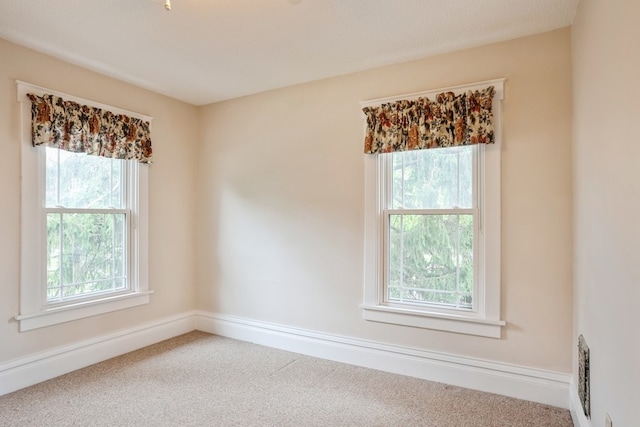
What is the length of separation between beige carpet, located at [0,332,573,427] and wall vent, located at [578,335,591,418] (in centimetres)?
32

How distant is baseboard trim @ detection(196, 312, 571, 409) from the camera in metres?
2.57

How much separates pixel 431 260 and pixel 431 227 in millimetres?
270

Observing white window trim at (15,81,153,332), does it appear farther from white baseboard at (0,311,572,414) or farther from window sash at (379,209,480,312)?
window sash at (379,209,480,312)

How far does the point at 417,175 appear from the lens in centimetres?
308

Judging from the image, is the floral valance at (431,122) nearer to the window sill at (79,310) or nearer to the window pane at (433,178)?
the window pane at (433,178)

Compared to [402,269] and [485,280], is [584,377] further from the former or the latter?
[402,269]

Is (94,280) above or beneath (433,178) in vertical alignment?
beneath

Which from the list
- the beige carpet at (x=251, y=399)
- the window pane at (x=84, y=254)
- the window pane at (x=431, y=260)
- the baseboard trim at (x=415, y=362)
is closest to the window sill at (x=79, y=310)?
the window pane at (x=84, y=254)

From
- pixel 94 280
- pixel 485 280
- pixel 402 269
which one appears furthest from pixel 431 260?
pixel 94 280

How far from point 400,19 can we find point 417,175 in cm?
119

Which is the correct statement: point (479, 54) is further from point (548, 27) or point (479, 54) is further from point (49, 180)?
point (49, 180)

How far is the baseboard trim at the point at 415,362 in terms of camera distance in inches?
101

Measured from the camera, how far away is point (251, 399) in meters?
2.63

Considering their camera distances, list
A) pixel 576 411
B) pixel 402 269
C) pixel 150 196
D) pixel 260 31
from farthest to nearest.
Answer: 1. pixel 150 196
2. pixel 402 269
3. pixel 260 31
4. pixel 576 411
